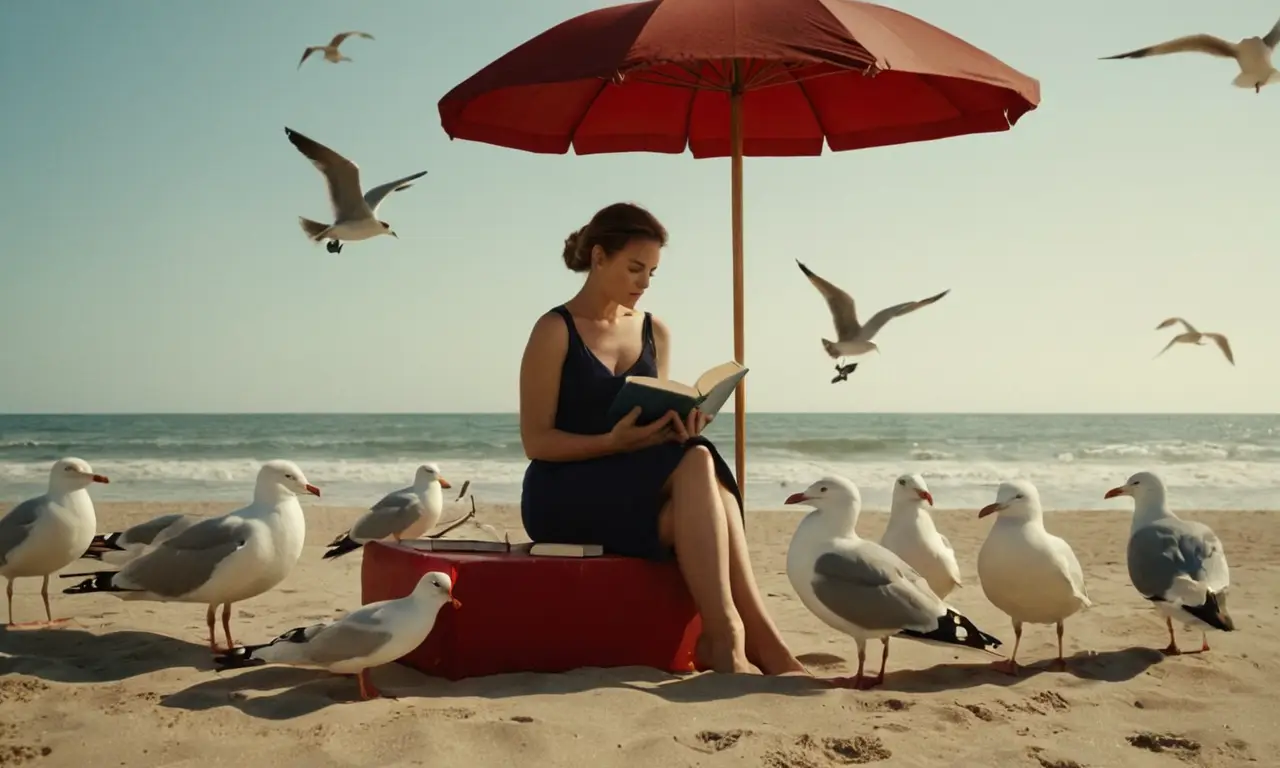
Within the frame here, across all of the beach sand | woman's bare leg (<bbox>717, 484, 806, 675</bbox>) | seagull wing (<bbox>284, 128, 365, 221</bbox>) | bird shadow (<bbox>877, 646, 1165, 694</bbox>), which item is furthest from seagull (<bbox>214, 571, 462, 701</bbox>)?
seagull wing (<bbox>284, 128, 365, 221</bbox>)

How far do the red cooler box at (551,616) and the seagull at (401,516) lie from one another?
261 centimetres

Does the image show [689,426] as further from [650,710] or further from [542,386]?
[650,710]

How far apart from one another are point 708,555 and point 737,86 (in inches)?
78.1

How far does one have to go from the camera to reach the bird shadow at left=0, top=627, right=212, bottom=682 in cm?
363

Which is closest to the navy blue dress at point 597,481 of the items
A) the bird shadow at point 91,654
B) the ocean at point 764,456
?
the bird shadow at point 91,654

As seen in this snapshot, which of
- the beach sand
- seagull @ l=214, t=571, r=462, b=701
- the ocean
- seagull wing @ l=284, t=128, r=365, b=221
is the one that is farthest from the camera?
the ocean

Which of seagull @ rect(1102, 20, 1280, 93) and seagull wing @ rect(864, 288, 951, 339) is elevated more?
seagull @ rect(1102, 20, 1280, 93)

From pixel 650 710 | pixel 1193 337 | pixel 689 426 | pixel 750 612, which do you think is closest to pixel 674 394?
pixel 689 426

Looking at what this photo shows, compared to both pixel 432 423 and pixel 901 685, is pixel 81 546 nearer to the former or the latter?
pixel 901 685

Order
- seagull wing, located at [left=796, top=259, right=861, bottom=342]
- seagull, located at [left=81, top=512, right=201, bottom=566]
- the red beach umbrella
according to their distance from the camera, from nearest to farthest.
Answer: the red beach umbrella → seagull, located at [left=81, top=512, right=201, bottom=566] → seagull wing, located at [left=796, top=259, right=861, bottom=342]

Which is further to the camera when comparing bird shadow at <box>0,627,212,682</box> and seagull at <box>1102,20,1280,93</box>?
seagull at <box>1102,20,1280,93</box>

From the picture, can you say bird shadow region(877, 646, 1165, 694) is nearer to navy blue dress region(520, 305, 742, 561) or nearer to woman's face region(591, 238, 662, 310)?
navy blue dress region(520, 305, 742, 561)

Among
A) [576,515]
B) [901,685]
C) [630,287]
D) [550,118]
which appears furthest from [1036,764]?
[550,118]

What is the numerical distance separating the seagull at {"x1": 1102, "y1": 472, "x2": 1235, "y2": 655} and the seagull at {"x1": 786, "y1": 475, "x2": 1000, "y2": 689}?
970mm
